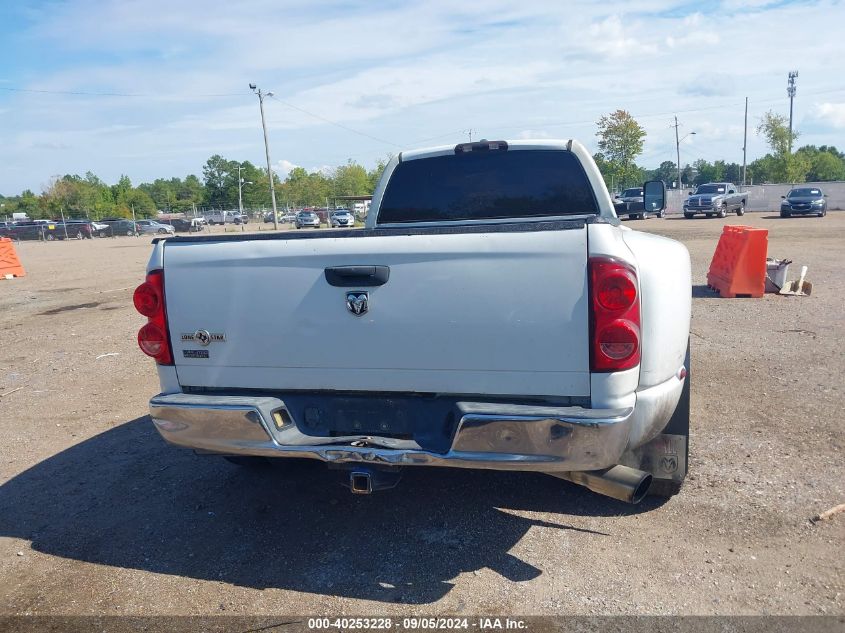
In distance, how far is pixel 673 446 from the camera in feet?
12.3

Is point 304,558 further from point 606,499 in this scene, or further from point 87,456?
point 87,456

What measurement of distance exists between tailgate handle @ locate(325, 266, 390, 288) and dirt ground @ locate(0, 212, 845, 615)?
1470mm

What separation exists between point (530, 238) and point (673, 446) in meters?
1.65

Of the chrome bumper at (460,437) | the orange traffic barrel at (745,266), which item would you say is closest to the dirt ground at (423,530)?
the chrome bumper at (460,437)

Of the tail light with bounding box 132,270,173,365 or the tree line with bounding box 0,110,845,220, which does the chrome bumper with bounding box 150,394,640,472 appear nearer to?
the tail light with bounding box 132,270,173,365

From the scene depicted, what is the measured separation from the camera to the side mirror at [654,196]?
569cm

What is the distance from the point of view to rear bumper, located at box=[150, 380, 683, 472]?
286 centimetres

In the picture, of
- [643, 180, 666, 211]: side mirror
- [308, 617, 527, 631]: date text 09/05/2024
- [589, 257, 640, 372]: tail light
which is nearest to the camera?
[589, 257, 640, 372]: tail light

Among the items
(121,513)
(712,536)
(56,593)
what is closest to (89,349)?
(121,513)

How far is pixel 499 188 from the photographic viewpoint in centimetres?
492

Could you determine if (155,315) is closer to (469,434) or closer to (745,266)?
(469,434)

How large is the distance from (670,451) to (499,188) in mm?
2203

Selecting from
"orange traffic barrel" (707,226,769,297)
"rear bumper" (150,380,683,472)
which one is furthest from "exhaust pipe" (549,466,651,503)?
"orange traffic barrel" (707,226,769,297)

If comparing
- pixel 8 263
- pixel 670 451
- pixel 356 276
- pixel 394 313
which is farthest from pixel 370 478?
pixel 8 263
